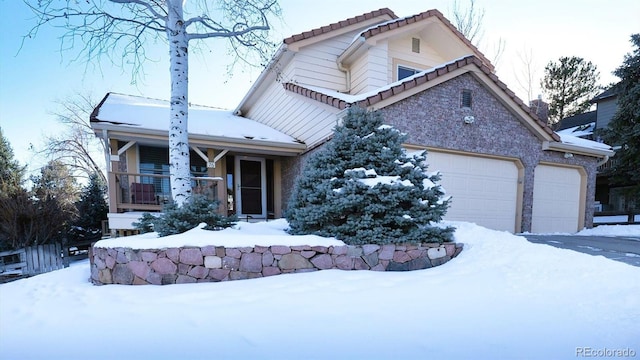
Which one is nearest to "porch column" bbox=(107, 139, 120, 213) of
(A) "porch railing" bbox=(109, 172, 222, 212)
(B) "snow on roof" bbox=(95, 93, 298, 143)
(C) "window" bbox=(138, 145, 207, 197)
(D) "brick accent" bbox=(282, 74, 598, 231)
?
(A) "porch railing" bbox=(109, 172, 222, 212)

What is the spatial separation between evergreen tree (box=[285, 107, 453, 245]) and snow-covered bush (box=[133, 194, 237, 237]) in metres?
1.09

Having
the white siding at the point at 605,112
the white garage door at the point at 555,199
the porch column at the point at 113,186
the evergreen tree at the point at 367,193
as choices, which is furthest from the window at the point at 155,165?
the white siding at the point at 605,112

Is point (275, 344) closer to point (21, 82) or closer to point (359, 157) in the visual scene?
point (359, 157)

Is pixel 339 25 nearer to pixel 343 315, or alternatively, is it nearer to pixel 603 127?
pixel 343 315

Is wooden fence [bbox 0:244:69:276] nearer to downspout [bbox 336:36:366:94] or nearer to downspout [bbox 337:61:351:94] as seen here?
downspout [bbox 337:61:351:94]

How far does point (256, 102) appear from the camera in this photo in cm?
1009

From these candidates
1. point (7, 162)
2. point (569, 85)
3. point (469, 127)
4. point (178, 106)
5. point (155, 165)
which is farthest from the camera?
point (569, 85)

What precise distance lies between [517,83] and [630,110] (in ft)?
18.8

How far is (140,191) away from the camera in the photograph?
21.7 feet

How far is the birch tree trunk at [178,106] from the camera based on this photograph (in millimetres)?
4512

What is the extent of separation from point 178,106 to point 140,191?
3126 millimetres

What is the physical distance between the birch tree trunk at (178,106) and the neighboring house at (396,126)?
1.31 m

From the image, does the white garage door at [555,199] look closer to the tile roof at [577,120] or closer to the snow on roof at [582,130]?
the snow on roof at [582,130]

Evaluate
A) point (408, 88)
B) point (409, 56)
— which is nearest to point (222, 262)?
point (408, 88)
